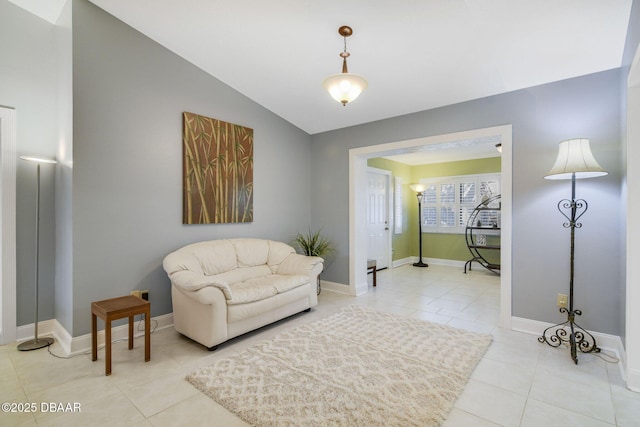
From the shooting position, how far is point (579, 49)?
2.62m

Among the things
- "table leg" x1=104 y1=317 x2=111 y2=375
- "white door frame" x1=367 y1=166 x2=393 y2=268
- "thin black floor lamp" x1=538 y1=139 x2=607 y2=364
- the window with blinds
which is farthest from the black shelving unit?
"table leg" x1=104 y1=317 x2=111 y2=375

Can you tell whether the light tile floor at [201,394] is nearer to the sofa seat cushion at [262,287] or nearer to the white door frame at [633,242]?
the white door frame at [633,242]

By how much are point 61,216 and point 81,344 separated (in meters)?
1.26

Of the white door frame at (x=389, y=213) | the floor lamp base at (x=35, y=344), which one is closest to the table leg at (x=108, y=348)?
the floor lamp base at (x=35, y=344)

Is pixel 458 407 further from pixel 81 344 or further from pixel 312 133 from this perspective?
pixel 312 133

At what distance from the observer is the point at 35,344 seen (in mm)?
2846

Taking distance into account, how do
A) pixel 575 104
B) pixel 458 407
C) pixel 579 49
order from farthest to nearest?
1. pixel 575 104
2. pixel 579 49
3. pixel 458 407

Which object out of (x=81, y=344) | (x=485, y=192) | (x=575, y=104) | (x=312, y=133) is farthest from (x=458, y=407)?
(x=485, y=192)

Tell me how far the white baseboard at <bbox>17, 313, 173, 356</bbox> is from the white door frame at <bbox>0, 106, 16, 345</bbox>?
12cm

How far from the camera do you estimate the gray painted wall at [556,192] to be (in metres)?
2.79

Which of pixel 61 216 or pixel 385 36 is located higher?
pixel 385 36

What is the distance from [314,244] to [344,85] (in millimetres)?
2871

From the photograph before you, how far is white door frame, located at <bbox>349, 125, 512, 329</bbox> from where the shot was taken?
330cm

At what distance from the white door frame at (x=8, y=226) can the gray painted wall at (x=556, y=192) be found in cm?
462
